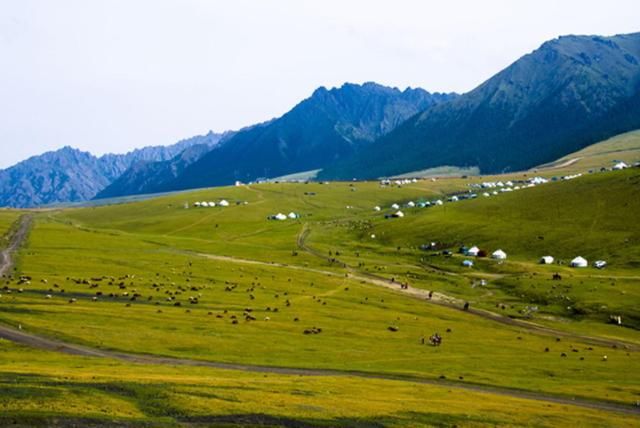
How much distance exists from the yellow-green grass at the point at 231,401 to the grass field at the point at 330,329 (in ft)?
0.72

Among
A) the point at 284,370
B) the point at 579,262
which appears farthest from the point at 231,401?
the point at 579,262

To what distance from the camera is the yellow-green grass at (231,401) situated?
1929 inches

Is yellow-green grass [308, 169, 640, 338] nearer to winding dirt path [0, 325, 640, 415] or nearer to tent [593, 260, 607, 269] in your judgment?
tent [593, 260, 607, 269]

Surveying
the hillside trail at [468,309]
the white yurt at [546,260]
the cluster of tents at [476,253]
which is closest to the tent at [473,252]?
the cluster of tents at [476,253]

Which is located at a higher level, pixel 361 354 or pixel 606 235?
pixel 606 235

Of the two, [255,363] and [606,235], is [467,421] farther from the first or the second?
[606,235]

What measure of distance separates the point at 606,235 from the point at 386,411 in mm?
141668

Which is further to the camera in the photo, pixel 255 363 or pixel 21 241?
pixel 21 241

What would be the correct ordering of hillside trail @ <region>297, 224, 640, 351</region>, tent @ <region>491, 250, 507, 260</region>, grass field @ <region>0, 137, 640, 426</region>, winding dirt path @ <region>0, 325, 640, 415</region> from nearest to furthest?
1. grass field @ <region>0, 137, 640, 426</region>
2. winding dirt path @ <region>0, 325, 640, 415</region>
3. hillside trail @ <region>297, 224, 640, 351</region>
4. tent @ <region>491, 250, 507, 260</region>

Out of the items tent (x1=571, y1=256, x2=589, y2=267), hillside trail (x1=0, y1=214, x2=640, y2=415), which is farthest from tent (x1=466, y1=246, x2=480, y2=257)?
hillside trail (x1=0, y1=214, x2=640, y2=415)

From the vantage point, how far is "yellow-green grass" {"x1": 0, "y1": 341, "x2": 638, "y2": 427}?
161 feet

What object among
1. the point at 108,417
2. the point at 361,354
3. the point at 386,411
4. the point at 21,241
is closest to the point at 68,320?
the point at 361,354

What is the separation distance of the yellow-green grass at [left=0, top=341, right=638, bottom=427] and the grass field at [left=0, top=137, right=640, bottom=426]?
22cm

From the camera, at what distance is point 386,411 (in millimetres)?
55281
